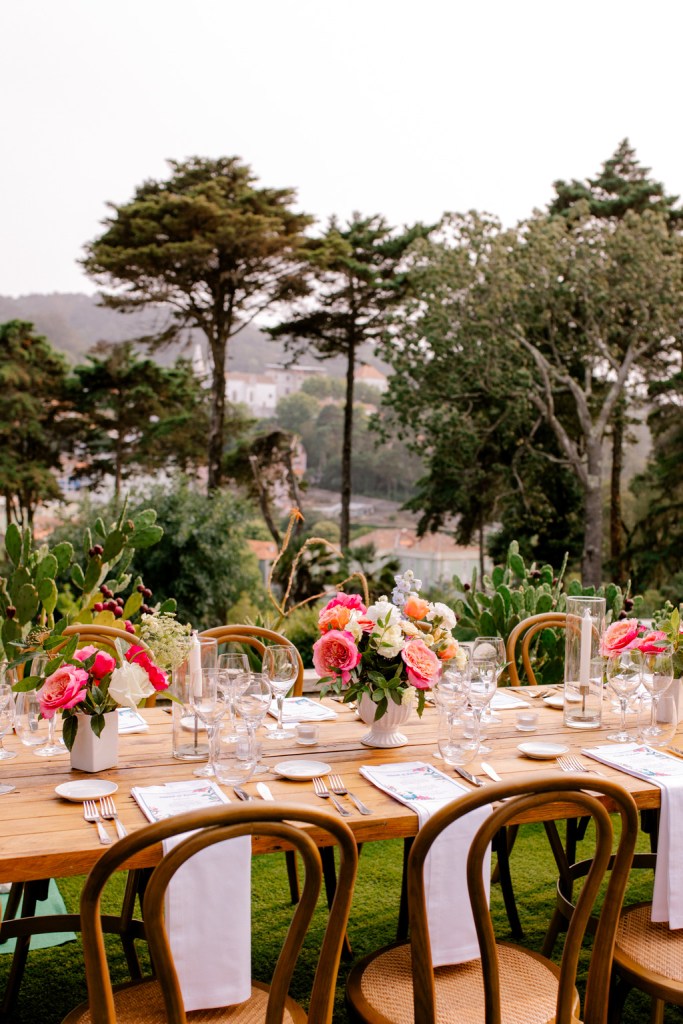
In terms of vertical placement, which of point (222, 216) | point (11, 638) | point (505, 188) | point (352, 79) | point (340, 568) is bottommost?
point (340, 568)

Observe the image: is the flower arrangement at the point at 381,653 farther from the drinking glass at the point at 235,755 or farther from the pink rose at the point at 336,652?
the drinking glass at the point at 235,755

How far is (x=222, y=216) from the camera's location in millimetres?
15734

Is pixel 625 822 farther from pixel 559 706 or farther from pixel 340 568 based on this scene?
pixel 340 568

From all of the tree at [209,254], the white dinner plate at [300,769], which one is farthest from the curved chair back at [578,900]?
the tree at [209,254]

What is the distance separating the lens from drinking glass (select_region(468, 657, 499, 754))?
2.17 meters

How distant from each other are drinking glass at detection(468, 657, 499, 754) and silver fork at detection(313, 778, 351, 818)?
0.43m

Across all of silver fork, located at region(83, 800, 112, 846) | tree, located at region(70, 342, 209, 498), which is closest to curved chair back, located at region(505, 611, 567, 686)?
silver fork, located at region(83, 800, 112, 846)

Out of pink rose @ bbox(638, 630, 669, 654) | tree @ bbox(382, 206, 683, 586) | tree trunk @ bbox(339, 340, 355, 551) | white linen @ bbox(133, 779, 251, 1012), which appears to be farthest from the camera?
tree trunk @ bbox(339, 340, 355, 551)

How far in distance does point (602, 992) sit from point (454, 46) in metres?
12.4

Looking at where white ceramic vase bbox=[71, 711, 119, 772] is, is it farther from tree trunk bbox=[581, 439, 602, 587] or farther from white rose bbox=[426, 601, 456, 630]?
tree trunk bbox=[581, 439, 602, 587]

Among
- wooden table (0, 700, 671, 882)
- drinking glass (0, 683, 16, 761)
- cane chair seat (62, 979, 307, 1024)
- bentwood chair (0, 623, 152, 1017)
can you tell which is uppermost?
drinking glass (0, 683, 16, 761)

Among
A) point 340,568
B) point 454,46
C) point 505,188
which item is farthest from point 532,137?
point 340,568

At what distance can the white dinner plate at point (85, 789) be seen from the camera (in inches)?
70.3

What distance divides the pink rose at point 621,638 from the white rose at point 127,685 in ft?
3.96
